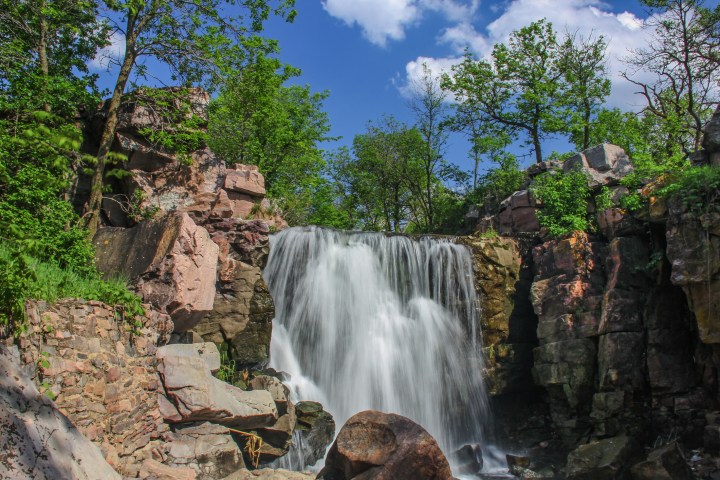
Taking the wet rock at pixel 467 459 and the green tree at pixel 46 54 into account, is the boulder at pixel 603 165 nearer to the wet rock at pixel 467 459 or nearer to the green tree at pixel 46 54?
the wet rock at pixel 467 459

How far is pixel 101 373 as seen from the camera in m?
6.94

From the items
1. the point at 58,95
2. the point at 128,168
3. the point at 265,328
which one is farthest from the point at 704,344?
the point at 58,95

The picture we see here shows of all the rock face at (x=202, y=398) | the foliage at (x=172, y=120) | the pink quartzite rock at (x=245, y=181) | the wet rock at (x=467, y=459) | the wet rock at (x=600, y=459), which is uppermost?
the foliage at (x=172, y=120)

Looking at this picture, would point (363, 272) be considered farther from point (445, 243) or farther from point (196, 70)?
point (196, 70)

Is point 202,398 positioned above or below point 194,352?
below

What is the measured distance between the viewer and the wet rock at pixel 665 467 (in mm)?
9328

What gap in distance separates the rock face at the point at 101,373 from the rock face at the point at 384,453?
9.16 ft

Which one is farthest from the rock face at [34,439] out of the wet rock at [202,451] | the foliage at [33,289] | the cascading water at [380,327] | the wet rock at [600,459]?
the wet rock at [600,459]

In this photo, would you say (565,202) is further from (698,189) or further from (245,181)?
(245,181)

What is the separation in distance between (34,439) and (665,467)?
9842mm

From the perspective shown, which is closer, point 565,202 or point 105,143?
point 105,143

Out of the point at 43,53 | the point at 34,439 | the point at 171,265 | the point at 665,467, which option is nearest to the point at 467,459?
the point at 665,467

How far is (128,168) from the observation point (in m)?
13.4

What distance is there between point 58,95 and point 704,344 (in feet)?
52.0
